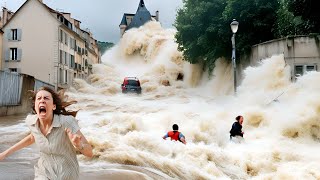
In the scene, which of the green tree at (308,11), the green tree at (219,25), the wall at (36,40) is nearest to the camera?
the green tree at (308,11)

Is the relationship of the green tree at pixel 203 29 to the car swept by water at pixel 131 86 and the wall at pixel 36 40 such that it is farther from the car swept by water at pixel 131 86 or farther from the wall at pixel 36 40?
the wall at pixel 36 40

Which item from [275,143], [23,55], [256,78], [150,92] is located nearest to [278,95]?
[256,78]

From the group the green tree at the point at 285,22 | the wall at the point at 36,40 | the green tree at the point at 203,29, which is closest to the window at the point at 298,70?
the green tree at the point at 285,22

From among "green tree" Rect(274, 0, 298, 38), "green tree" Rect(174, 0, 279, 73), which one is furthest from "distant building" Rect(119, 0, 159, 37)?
"green tree" Rect(274, 0, 298, 38)

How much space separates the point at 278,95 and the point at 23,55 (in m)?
28.7

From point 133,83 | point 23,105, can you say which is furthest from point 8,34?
point 23,105

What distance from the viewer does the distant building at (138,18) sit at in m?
85.3

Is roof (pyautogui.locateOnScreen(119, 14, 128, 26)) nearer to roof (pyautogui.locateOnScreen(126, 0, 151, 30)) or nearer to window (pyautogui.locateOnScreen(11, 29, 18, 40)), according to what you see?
roof (pyautogui.locateOnScreen(126, 0, 151, 30))

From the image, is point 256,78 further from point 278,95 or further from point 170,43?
point 170,43

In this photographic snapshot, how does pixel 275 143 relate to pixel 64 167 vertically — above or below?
below

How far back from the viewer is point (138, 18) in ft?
286

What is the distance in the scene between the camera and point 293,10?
23438 mm

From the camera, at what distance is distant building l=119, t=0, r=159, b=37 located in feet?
280

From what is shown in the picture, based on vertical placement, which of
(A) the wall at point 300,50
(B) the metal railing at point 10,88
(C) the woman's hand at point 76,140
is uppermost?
(A) the wall at point 300,50
